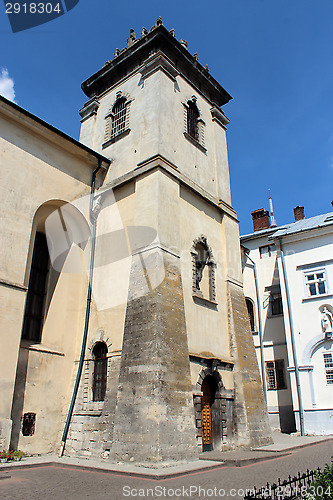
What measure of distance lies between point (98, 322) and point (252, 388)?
236 inches

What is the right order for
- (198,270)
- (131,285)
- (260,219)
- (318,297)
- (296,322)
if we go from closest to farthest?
(131,285) → (198,270) → (318,297) → (296,322) → (260,219)

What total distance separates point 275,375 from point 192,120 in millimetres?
13494

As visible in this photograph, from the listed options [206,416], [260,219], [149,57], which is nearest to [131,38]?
[149,57]

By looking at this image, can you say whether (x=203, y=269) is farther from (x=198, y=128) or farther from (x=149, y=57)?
(x=149, y=57)

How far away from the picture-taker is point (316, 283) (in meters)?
19.8

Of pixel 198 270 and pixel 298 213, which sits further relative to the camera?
pixel 298 213

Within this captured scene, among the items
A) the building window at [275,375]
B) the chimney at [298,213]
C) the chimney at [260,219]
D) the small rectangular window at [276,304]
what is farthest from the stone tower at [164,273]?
the chimney at [260,219]

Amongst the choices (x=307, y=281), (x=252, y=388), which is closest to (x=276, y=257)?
(x=307, y=281)

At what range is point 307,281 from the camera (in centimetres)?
2008

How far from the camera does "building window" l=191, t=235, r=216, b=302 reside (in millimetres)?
14312

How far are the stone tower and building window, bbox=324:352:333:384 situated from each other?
5.27 meters

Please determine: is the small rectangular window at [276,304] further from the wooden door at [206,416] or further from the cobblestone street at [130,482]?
the cobblestone street at [130,482]

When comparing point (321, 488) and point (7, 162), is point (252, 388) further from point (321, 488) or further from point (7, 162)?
point (7, 162)

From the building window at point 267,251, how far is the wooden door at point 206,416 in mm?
11689
